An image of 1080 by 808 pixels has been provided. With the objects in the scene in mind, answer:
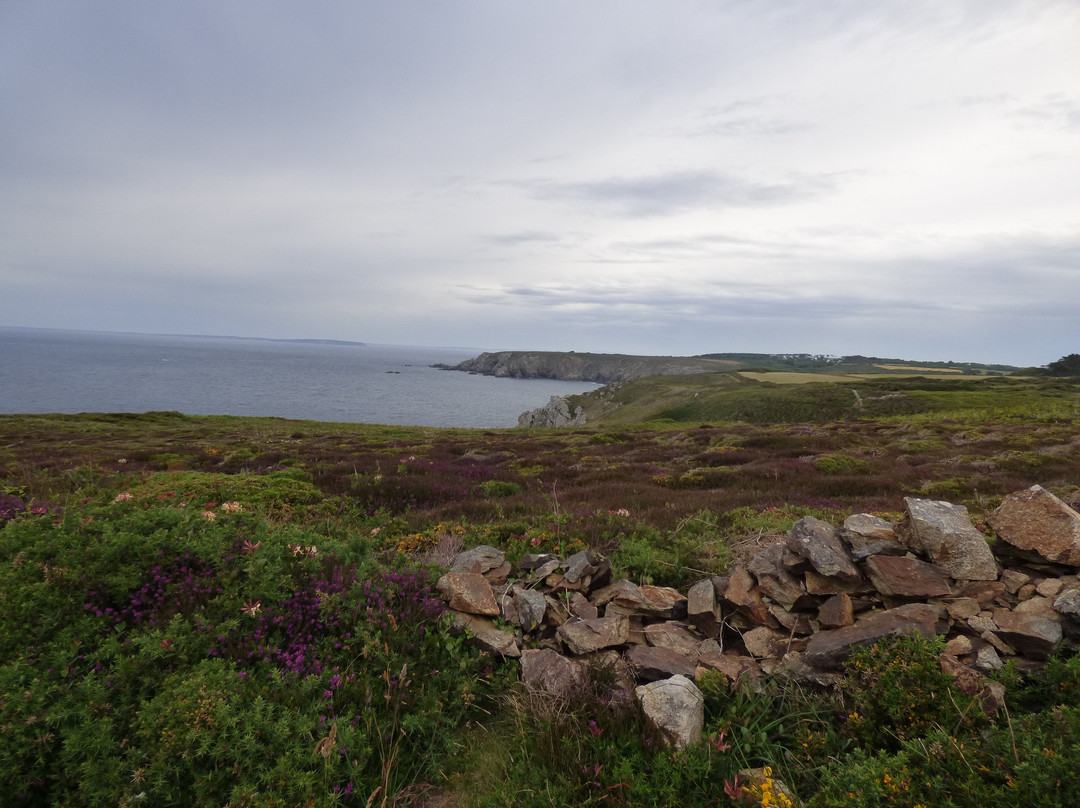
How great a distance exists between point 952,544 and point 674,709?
359 centimetres

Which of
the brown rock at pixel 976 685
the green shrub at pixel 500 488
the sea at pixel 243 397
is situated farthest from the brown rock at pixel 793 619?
the sea at pixel 243 397

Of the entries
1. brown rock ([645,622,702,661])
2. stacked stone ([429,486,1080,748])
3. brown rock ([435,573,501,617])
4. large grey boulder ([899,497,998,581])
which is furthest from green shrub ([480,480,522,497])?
large grey boulder ([899,497,998,581])

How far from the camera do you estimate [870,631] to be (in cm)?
402

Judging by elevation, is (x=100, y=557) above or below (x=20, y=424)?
above

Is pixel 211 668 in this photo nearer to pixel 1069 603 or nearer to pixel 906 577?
pixel 906 577

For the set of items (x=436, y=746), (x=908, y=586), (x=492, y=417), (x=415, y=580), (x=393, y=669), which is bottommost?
(x=492, y=417)

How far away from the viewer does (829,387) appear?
7894cm

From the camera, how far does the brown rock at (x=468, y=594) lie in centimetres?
509

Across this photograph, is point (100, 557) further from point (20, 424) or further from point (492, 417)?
point (492, 417)

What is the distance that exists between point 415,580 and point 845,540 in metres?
4.86

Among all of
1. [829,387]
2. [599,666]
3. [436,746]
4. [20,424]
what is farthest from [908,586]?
[829,387]

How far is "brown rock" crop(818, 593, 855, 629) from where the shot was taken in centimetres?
449

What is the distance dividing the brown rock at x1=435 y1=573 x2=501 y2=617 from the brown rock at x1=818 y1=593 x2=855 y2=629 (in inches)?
127

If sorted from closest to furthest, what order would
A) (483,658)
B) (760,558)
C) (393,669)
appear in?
(393,669)
(483,658)
(760,558)
